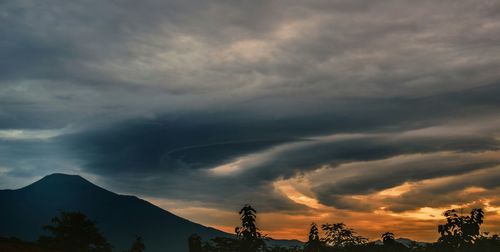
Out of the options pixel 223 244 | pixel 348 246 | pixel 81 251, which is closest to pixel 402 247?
pixel 348 246

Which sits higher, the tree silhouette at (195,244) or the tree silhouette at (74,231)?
the tree silhouette at (195,244)

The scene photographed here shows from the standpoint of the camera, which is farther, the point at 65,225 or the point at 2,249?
the point at 65,225

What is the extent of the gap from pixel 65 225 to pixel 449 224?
48436 mm

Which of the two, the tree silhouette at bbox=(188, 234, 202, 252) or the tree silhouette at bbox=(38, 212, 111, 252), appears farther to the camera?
the tree silhouette at bbox=(188, 234, 202, 252)

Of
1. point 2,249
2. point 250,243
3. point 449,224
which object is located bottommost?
point 2,249

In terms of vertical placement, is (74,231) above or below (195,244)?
below

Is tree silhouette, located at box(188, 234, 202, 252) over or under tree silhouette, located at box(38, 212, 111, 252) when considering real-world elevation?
over

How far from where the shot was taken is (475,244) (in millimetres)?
82625

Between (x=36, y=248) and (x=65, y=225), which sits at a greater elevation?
(x=65, y=225)

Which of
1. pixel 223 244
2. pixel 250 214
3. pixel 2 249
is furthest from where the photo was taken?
pixel 223 244

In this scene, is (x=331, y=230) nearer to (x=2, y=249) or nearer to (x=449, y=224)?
(x=449, y=224)

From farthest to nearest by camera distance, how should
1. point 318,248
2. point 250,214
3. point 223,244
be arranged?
1. point 223,244
2. point 318,248
3. point 250,214

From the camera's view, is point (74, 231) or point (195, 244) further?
point (195, 244)

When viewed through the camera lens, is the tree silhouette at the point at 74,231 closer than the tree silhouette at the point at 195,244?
Yes
